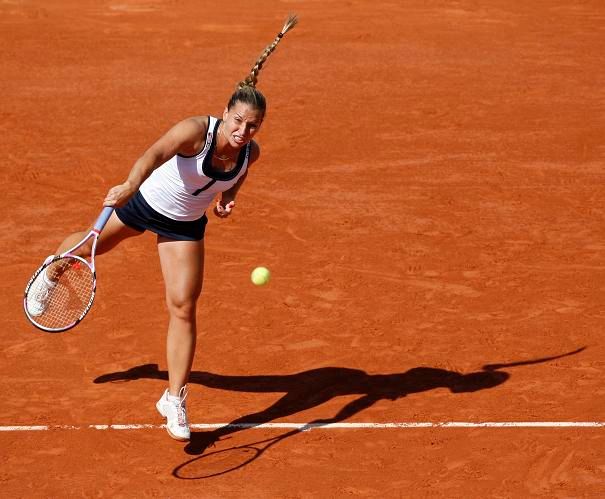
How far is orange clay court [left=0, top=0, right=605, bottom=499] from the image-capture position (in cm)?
725

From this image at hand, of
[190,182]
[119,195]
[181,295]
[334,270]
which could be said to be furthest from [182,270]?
[334,270]

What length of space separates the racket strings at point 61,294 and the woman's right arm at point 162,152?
111cm

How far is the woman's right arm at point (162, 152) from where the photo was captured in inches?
247

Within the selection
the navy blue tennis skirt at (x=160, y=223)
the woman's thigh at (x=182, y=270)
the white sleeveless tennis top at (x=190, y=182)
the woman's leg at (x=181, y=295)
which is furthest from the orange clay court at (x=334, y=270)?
the white sleeveless tennis top at (x=190, y=182)

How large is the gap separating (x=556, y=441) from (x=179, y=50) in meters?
11.9

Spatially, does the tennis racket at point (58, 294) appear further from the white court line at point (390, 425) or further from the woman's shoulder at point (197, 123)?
the woman's shoulder at point (197, 123)

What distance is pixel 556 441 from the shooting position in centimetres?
744

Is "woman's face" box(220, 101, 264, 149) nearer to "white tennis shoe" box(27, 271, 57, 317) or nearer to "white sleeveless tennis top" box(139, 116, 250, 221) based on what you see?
"white sleeveless tennis top" box(139, 116, 250, 221)

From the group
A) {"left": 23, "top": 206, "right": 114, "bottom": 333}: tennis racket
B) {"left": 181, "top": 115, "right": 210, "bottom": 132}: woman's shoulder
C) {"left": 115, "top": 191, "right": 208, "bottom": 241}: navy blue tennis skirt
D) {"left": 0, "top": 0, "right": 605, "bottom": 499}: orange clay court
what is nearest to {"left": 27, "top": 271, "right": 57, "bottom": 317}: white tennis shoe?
{"left": 23, "top": 206, "right": 114, "bottom": 333}: tennis racket

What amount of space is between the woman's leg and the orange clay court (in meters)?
0.56

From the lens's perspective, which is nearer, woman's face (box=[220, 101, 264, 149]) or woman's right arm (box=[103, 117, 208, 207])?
woman's right arm (box=[103, 117, 208, 207])

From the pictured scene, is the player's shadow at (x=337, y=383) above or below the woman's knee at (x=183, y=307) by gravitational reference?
below

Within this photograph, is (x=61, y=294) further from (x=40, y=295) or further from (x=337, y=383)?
(x=337, y=383)

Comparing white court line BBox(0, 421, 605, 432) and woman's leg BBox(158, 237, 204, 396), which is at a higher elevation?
woman's leg BBox(158, 237, 204, 396)
